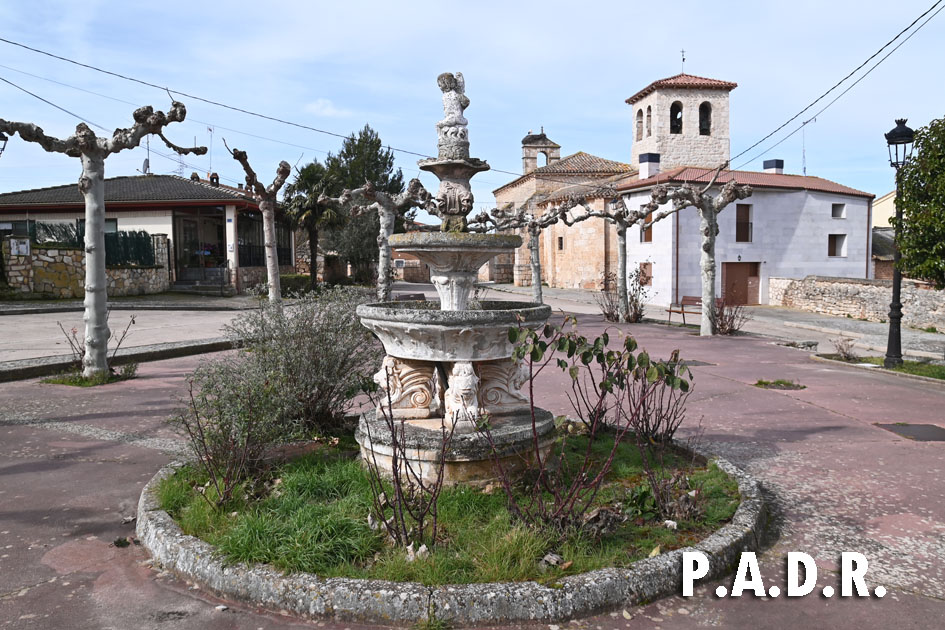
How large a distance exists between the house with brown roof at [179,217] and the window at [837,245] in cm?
2607

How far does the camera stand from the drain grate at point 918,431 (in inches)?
251

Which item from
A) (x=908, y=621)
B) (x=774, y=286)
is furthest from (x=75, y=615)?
(x=774, y=286)

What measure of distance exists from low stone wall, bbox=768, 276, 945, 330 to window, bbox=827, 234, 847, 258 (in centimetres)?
455

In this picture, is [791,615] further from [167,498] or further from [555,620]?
[167,498]

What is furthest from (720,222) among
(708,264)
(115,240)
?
(115,240)

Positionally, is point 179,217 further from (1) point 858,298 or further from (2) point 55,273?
(1) point 858,298

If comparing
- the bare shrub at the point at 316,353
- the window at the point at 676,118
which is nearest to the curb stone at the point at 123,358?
the bare shrub at the point at 316,353

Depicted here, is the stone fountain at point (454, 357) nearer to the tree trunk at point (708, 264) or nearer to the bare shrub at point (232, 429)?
the bare shrub at point (232, 429)

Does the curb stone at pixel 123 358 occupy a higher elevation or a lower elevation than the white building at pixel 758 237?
lower

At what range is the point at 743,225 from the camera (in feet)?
96.9

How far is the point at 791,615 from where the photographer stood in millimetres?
3191

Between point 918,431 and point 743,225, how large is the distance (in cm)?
2470

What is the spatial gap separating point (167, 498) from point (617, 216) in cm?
1581

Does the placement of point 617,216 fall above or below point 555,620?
above
